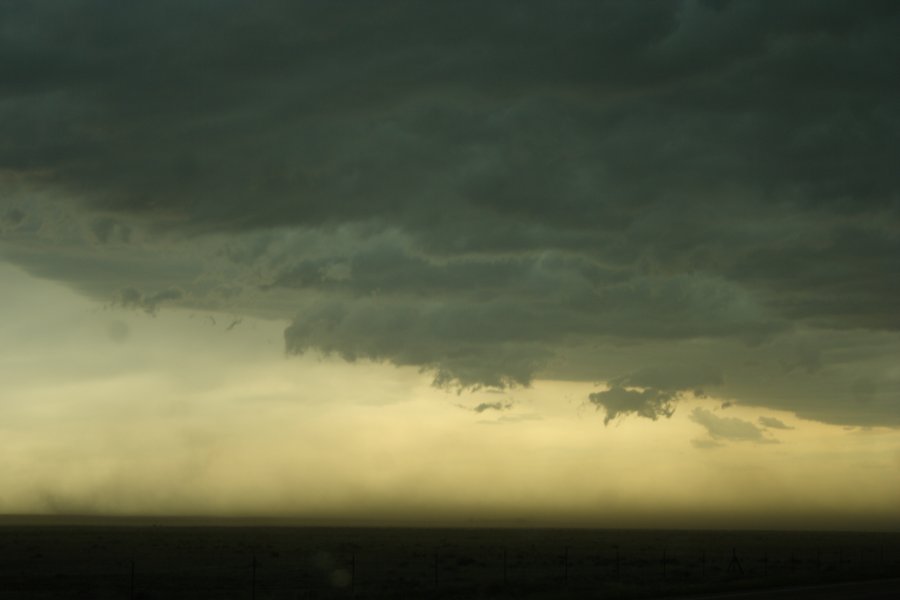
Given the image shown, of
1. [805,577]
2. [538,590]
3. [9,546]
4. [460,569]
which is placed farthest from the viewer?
[9,546]

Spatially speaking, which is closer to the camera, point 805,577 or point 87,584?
point 805,577

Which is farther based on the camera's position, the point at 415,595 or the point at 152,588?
the point at 152,588

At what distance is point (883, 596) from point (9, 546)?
264ft

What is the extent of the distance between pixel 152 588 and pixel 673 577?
28.4 m

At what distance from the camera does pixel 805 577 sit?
143 ft

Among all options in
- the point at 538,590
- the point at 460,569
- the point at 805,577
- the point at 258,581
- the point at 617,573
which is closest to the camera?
the point at 538,590

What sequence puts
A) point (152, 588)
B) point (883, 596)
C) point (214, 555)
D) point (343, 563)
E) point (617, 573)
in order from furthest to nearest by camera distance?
point (214, 555) < point (343, 563) < point (617, 573) < point (152, 588) < point (883, 596)

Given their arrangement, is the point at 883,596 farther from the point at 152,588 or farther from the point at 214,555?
the point at 214,555

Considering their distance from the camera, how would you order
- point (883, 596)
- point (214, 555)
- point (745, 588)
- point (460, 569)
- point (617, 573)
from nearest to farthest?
point (883, 596) < point (745, 588) < point (617, 573) < point (460, 569) < point (214, 555)

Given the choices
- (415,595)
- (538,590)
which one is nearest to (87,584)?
(415,595)

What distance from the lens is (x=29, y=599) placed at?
1625 inches

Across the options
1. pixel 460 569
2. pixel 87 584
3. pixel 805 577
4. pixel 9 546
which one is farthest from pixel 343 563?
pixel 9 546

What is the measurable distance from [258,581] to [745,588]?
86.8ft

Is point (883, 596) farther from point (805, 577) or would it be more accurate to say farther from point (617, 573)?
point (617, 573)
